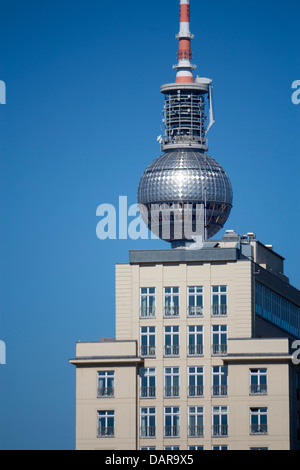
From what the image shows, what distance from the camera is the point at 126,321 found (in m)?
108

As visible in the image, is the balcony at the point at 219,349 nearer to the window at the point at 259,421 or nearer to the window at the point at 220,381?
the window at the point at 220,381

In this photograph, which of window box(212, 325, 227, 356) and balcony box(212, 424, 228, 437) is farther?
window box(212, 325, 227, 356)

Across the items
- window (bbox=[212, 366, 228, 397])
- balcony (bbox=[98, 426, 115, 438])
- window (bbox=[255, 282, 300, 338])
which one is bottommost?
balcony (bbox=[98, 426, 115, 438])

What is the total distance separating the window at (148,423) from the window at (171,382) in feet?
5.60

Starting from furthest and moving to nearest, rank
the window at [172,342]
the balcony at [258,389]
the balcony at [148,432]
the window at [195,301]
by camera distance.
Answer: the window at [195,301]
the window at [172,342]
the balcony at [148,432]
the balcony at [258,389]

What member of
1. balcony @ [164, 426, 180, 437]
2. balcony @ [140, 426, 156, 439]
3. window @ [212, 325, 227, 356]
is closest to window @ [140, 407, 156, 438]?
balcony @ [140, 426, 156, 439]

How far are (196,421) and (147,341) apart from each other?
6.67 m

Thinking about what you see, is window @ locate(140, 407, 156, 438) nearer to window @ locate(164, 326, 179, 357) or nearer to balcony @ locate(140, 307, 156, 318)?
window @ locate(164, 326, 179, 357)

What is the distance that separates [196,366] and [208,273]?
6.67 m

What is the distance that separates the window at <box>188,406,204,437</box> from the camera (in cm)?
10502

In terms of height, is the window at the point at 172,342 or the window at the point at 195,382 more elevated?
the window at the point at 172,342

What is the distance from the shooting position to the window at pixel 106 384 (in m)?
105

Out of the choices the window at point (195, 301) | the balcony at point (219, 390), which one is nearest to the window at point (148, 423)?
the balcony at point (219, 390)

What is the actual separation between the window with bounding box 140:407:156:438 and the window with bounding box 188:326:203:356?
497 cm
